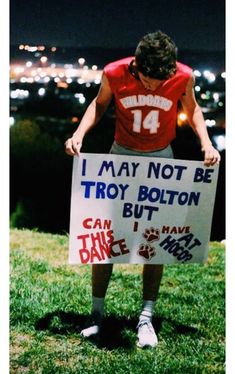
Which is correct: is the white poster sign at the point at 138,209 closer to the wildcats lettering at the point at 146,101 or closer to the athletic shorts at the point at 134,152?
the athletic shorts at the point at 134,152

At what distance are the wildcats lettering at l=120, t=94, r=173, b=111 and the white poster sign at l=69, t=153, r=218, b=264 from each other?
0.72 ft

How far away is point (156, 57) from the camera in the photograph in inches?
79.2

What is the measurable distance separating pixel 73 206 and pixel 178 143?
1238 mm

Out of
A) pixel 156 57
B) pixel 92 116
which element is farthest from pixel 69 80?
pixel 156 57

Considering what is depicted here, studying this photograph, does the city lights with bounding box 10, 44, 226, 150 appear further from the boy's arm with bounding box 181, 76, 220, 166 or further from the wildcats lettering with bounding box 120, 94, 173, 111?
the wildcats lettering with bounding box 120, 94, 173, 111

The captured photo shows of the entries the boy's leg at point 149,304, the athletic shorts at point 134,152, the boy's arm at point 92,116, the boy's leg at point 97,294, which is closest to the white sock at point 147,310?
the boy's leg at point 149,304

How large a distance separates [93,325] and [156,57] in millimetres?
1219

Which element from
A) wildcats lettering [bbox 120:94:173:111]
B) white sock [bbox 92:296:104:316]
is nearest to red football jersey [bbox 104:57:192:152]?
wildcats lettering [bbox 120:94:173:111]

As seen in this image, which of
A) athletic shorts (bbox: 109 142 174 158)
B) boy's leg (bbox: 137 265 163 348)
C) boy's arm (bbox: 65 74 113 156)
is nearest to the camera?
boy's arm (bbox: 65 74 113 156)

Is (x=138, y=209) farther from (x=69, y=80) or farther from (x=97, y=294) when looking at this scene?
(x=69, y=80)

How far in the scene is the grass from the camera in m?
2.18
